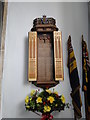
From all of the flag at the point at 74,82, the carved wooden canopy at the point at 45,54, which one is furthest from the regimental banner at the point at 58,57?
the flag at the point at 74,82

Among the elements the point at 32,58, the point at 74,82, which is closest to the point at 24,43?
the point at 32,58

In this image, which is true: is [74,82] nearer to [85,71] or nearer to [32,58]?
[85,71]

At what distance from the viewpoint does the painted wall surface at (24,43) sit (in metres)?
2.66

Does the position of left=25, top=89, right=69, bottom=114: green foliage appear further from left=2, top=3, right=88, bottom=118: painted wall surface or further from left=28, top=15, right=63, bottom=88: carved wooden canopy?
left=2, top=3, right=88, bottom=118: painted wall surface

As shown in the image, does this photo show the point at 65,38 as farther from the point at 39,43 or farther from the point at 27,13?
the point at 27,13

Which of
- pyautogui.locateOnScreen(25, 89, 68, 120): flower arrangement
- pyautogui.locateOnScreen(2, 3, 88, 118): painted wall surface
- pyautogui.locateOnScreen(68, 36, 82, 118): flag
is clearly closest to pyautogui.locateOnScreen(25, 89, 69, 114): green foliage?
pyautogui.locateOnScreen(25, 89, 68, 120): flower arrangement

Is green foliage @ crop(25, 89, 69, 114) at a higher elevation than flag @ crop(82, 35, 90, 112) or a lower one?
lower

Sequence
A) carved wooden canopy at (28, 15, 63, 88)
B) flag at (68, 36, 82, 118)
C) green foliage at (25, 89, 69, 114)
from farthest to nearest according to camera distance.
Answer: carved wooden canopy at (28, 15, 63, 88)
flag at (68, 36, 82, 118)
green foliage at (25, 89, 69, 114)

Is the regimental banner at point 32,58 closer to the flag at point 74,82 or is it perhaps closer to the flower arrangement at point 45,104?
the flower arrangement at point 45,104

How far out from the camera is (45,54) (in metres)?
2.73

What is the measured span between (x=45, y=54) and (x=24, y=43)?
1.50 feet

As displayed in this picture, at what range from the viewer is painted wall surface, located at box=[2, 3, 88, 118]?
2.66 meters

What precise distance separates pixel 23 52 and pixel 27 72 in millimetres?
364

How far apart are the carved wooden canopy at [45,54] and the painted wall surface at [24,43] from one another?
244 millimetres
